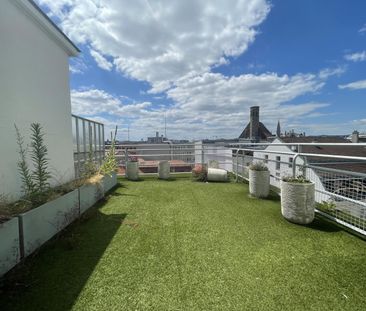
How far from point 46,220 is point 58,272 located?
808mm

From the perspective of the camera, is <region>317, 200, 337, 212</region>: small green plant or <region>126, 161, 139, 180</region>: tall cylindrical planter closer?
<region>317, 200, 337, 212</region>: small green plant

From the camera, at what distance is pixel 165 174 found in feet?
22.6

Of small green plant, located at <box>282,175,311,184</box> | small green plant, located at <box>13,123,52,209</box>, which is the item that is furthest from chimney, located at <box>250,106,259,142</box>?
small green plant, located at <box>13,123,52,209</box>

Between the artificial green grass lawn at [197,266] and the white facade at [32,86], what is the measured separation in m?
1.41

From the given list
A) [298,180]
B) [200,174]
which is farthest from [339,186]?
[200,174]

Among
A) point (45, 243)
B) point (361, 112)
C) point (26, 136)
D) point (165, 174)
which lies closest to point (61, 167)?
point (26, 136)

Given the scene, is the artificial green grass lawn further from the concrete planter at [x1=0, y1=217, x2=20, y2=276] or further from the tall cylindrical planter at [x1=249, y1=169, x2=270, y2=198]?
the tall cylindrical planter at [x1=249, y1=169, x2=270, y2=198]

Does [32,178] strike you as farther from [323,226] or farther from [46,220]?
[323,226]

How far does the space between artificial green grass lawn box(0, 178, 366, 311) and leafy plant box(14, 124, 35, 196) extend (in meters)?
0.77

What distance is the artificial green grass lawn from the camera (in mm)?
1580

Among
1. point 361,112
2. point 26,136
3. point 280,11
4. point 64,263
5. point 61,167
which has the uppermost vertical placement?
point 280,11

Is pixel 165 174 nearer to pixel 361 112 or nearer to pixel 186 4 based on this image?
pixel 186 4

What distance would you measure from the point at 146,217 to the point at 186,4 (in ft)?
15.9

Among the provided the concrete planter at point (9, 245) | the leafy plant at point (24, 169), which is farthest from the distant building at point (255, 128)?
the concrete planter at point (9, 245)
